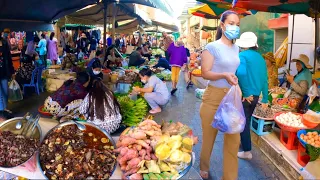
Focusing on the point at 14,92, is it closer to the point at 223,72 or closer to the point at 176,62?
the point at 176,62

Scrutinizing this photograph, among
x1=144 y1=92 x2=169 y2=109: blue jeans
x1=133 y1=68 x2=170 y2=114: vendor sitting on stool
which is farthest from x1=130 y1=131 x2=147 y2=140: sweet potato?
x1=144 y1=92 x2=169 y2=109: blue jeans

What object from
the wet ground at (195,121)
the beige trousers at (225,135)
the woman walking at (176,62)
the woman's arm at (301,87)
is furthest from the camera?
the woman walking at (176,62)

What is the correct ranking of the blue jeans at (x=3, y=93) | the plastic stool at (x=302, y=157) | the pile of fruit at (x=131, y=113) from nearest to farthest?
the plastic stool at (x=302, y=157) → the pile of fruit at (x=131, y=113) → the blue jeans at (x=3, y=93)

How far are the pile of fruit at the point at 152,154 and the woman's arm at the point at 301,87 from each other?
332cm

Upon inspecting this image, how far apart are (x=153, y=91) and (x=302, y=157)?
3754 millimetres

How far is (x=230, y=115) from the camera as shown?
2975 millimetres

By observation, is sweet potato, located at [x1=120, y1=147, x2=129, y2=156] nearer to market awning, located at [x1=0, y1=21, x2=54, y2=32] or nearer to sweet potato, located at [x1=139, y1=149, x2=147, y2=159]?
sweet potato, located at [x1=139, y1=149, x2=147, y2=159]

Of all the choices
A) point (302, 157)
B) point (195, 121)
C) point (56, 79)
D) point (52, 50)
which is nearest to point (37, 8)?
point (56, 79)

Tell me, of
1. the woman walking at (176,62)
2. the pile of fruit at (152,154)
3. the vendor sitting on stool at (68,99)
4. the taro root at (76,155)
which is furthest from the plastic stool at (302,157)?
the woman walking at (176,62)

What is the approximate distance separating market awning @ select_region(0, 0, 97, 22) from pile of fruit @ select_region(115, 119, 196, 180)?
4.70m

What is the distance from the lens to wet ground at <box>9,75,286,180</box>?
394 centimetres

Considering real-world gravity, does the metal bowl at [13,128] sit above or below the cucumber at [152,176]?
above

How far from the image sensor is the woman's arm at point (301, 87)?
497 cm

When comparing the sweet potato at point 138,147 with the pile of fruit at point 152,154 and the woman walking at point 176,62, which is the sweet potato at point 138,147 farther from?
the woman walking at point 176,62
